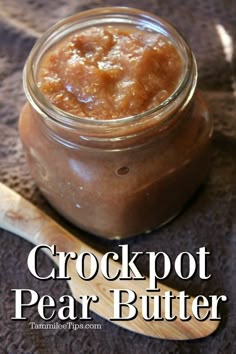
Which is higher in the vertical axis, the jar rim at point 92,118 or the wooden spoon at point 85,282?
the jar rim at point 92,118

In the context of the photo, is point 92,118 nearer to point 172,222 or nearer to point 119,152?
point 119,152


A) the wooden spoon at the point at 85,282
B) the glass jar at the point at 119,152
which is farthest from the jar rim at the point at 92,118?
the wooden spoon at the point at 85,282

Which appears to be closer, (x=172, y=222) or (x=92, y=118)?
(x=92, y=118)

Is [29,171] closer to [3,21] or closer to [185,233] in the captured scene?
[185,233]

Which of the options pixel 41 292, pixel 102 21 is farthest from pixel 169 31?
pixel 41 292

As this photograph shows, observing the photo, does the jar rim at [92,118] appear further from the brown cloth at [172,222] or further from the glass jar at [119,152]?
the brown cloth at [172,222]

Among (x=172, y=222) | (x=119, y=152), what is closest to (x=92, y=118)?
(x=119, y=152)
